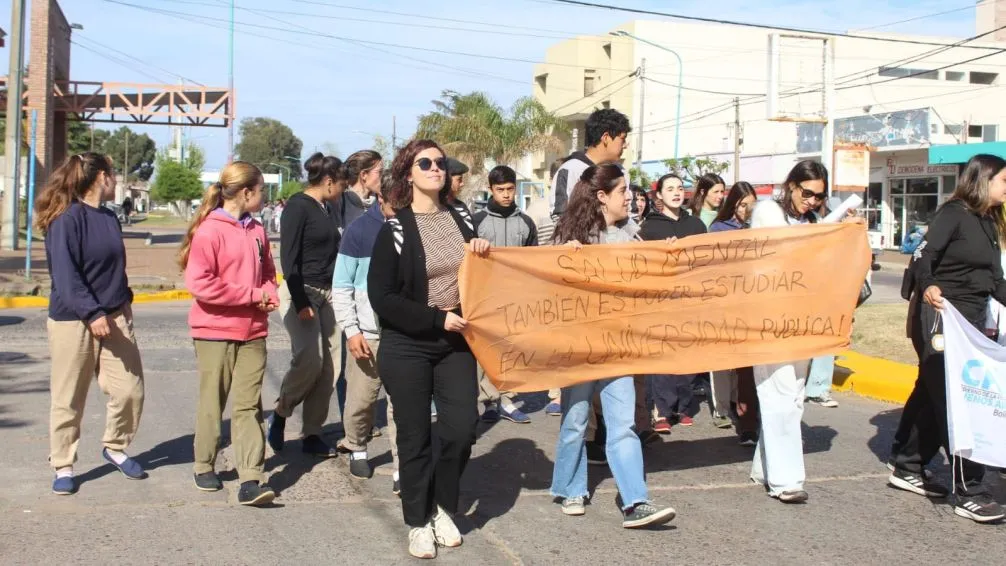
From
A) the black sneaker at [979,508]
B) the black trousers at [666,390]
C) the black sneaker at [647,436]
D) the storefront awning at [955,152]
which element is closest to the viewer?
the black sneaker at [979,508]

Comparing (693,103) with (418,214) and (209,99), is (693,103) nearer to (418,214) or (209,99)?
(209,99)

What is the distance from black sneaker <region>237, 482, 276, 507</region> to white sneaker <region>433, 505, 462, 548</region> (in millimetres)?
1032

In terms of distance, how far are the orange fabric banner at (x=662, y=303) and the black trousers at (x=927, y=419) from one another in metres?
0.48

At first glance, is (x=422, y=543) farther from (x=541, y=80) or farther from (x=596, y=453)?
(x=541, y=80)

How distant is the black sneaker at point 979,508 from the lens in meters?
5.46

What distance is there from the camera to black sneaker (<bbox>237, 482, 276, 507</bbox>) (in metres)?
5.47

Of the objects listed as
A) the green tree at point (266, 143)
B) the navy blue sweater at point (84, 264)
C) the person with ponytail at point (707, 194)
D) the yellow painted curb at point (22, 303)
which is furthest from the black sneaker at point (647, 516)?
the green tree at point (266, 143)

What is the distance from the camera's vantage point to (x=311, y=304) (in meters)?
6.71

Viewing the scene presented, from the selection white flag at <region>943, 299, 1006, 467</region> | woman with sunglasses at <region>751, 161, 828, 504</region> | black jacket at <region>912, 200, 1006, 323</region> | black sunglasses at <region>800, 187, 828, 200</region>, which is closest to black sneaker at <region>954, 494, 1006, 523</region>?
white flag at <region>943, 299, 1006, 467</region>

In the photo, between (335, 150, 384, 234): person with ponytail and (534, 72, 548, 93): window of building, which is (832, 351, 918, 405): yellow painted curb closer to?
(335, 150, 384, 234): person with ponytail

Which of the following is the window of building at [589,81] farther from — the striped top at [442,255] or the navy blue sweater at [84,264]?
the striped top at [442,255]

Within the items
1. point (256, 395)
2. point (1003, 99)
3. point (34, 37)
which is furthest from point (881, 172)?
point (256, 395)

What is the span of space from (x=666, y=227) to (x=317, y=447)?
2.98 m

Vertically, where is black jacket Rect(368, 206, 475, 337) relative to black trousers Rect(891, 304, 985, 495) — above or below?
above
